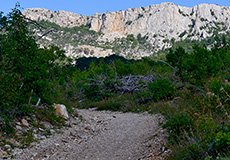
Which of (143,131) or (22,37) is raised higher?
(22,37)

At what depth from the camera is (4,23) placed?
20.5 feet

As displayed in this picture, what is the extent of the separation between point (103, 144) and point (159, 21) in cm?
12291

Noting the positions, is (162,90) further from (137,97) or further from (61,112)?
(61,112)

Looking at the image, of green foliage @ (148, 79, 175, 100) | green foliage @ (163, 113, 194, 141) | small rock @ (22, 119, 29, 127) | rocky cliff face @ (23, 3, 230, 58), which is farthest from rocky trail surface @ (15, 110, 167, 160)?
rocky cliff face @ (23, 3, 230, 58)

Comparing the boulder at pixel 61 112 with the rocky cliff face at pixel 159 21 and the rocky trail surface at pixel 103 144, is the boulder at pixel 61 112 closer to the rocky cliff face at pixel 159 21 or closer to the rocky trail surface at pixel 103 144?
the rocky trail surface at pixel 103 144

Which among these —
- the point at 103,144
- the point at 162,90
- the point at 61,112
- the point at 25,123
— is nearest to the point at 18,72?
the point at 25,123

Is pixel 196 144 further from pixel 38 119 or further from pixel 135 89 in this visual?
pixel 135 89

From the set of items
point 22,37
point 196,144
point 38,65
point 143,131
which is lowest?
point 143,131

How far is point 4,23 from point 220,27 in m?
117

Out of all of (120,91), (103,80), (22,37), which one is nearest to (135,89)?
(120,91)

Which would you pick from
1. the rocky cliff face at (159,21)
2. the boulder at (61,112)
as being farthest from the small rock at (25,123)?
the rocky cliff face at (159,21)

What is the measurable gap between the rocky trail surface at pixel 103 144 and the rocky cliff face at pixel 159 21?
336 feet

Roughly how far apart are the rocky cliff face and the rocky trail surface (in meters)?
102

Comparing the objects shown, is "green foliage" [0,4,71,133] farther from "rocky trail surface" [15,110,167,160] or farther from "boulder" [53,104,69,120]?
"rocky trail surface" [15,110,167,160]
